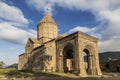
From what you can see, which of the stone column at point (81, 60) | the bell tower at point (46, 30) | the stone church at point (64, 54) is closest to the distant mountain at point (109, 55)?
the bell tower at point (46, 30)

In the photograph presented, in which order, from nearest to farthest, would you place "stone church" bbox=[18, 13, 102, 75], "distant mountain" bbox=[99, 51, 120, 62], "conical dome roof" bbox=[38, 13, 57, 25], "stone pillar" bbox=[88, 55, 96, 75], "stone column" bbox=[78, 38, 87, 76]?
"stone column" bbox=[78, 38, 87, 76] → "stone church" bbox=[18, 13, 102, 75] → "stone pillar" bbox=[88, 55, 96, 75] → "conical dome roof" bbox=[38, 13, 57, 25] → "distant mountain" bbox=[99, 51, 120, 62]

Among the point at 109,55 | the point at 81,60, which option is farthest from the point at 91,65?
the point at 109,55

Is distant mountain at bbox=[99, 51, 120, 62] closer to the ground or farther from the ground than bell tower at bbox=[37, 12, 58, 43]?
closer to the ground

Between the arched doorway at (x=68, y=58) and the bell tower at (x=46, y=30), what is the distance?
7456mm

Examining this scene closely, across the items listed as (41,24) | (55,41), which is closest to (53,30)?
(41,24)

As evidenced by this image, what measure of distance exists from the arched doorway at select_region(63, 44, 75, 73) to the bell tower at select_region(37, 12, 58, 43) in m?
7.46

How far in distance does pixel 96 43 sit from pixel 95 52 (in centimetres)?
223

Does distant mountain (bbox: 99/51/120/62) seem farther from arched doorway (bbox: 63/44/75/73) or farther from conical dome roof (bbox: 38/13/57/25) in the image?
conical dome roof (bbox: 38/13/57/25)

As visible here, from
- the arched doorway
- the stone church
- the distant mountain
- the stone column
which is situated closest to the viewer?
the stone column

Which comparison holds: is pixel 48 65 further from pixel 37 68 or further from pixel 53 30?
pixel 53 30

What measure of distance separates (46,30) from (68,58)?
1004 centimetres

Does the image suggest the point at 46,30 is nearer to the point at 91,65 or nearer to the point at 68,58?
the point at 68,58

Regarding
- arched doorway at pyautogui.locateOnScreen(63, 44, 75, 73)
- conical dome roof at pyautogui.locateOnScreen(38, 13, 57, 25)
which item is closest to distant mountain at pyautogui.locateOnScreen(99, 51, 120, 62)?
arched doorway at pyautogui.locateOnScreen(63, 44, 75, 73)

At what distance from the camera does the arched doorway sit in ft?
119
